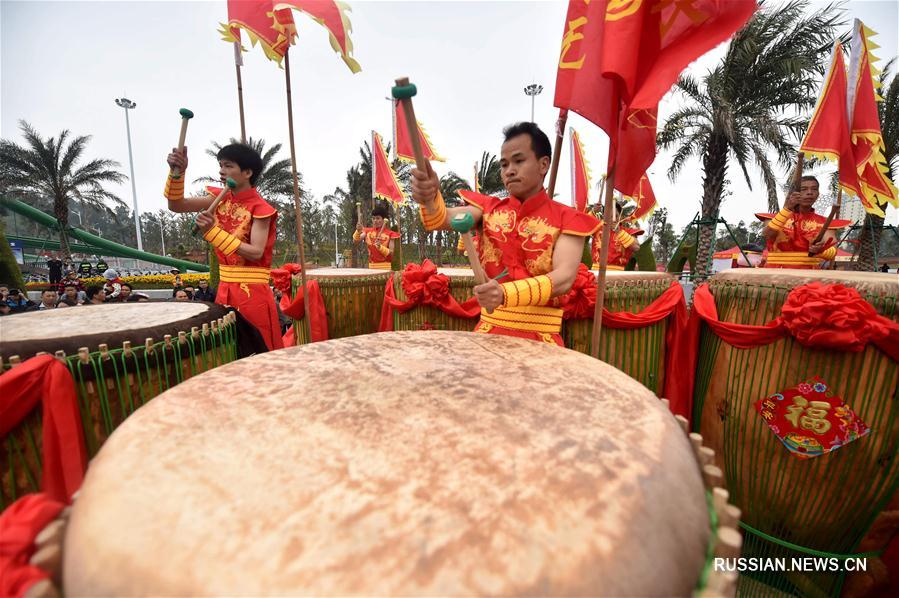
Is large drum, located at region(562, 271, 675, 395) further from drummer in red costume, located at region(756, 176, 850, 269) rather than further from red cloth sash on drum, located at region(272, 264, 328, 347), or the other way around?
drummer in red costume, located at region(756, 176, 850, 269)

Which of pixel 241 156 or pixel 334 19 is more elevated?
pixel 334 19

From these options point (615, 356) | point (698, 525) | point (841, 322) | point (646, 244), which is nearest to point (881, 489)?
point (841, 322)

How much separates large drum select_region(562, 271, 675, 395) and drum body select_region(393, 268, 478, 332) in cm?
70

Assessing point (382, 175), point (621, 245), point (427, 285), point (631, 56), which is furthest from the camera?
point (382, 175)

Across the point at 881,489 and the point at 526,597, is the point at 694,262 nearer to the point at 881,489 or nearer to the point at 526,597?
the point at 881,489

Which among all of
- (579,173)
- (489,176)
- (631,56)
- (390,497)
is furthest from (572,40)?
(489,176)

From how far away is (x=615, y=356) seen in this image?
2.55 m

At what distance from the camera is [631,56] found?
1.61 m

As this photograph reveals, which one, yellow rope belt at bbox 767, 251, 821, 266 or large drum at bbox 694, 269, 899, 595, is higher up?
yellow rope belt at bbox 767, 251, 821, 266

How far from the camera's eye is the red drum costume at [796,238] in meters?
4.43

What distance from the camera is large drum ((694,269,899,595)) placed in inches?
66.5

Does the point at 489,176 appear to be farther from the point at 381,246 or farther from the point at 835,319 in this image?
the point at 835,319

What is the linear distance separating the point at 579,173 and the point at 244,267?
20.3ft

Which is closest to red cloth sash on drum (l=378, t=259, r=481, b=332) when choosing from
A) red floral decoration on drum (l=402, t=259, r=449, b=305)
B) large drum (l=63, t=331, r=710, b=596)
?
red floral decoration on drum (l=402, t=259, r=449, b=305)
